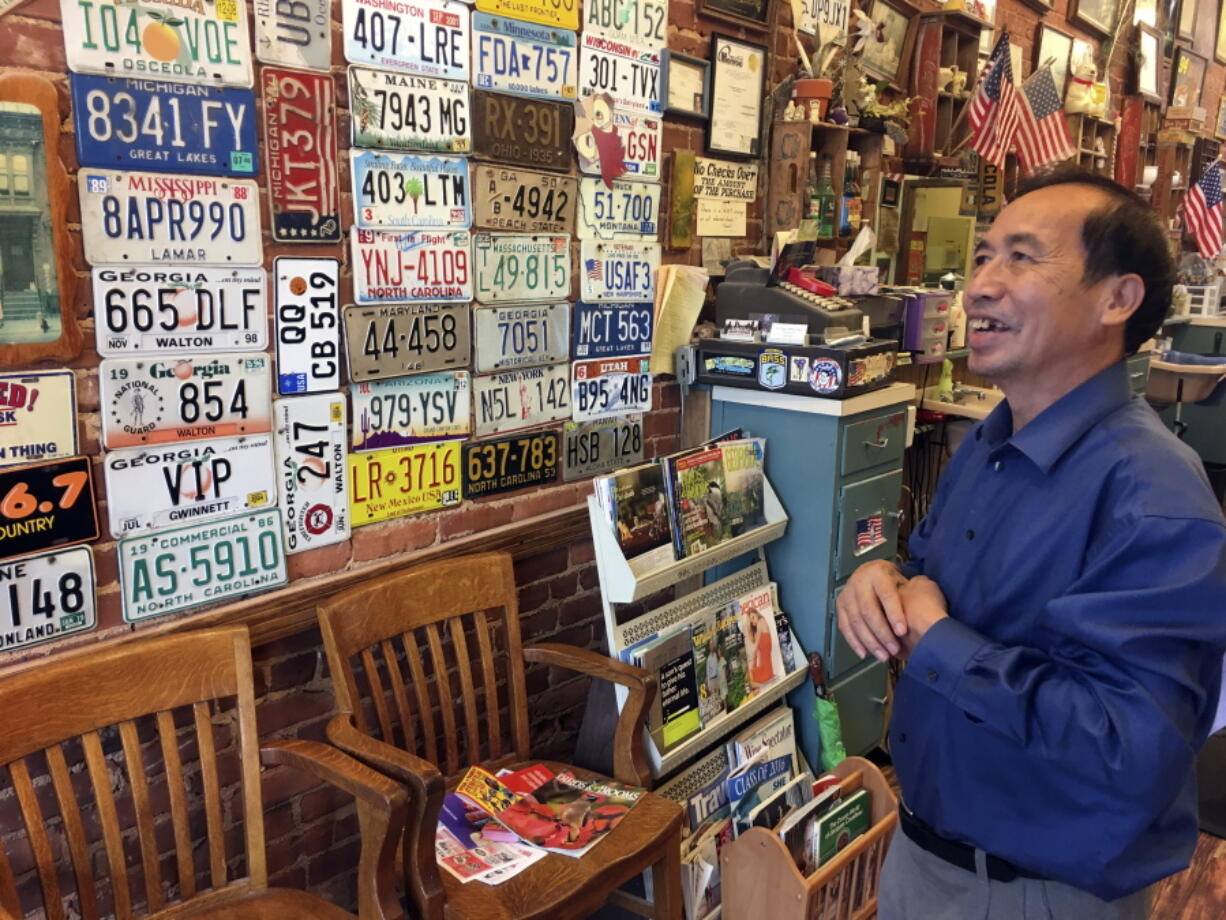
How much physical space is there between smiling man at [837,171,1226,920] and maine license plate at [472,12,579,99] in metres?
1.36

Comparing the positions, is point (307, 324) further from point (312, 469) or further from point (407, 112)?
point (407, 112)

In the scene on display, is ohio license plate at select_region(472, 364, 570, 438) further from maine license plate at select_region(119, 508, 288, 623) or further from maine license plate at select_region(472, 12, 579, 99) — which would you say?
maine license plate at select_region(472, 12, 579, 99)

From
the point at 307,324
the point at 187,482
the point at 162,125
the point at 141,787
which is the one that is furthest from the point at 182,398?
the point at 141,787

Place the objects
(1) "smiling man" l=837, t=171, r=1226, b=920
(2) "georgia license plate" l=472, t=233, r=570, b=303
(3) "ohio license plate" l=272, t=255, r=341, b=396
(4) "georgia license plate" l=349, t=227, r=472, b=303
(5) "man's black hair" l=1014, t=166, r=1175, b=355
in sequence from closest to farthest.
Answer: (1) "smiling man" l=837, t=171, r=1226, b=920 → (5) "man's black hair" l=1014, t=166, r=1175, b=355 → (3) "ohio license plate" l=272, t=255, r=341, b=396 → (4) "georgia license plate" l=349, t=227, r=472, b=303 → (2) "georgia license plate" l=472, t=233, r=570, b=303

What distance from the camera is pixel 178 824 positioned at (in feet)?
5.90

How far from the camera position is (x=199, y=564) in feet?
6.42

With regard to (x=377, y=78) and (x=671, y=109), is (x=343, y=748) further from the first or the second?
(x=671, y=109)

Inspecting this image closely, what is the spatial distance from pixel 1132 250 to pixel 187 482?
1730 millimetres

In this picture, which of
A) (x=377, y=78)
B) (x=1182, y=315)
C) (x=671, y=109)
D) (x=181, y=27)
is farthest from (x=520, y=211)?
(x=1182, y=315)

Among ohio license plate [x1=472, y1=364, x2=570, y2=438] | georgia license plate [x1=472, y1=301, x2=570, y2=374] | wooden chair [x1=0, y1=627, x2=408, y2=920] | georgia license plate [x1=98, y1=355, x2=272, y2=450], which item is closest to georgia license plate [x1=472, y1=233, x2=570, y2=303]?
georgia license plate [x1=472, y1=301, x2=570, y2=374]

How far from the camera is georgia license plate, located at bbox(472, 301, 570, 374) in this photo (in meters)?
2.45

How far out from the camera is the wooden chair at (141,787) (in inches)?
64.7

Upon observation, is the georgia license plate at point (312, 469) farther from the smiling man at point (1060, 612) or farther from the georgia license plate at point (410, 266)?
the smiling man at point (1060, 612)

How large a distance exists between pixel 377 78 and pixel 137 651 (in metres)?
1.30
